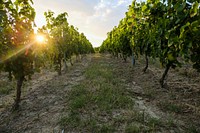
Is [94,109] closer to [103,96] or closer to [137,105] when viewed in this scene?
[103,96]

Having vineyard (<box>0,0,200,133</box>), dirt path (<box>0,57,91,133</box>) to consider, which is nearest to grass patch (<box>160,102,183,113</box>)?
vineyard (<box>0,0,200,133</box>)

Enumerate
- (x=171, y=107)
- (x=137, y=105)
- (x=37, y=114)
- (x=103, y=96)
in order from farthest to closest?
(x=103, y=96) → (x=137, y=105) → (x=171, y=107) → (x=37, y=114)

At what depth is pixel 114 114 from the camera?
7117 millimetres

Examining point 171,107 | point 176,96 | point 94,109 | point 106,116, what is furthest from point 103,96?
point 176,96

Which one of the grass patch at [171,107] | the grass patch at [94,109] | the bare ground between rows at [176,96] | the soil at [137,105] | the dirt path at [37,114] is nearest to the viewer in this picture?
the grass patch at [94,109]

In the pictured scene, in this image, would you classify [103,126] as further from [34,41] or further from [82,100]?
[34,41]

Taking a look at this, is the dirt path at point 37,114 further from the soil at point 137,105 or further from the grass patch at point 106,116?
the grass patch at point 106,116

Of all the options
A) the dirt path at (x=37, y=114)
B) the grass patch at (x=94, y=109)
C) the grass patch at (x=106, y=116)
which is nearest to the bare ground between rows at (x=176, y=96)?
the grass patch at (x=106, y=116)

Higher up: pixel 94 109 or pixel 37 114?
pixel 94 109

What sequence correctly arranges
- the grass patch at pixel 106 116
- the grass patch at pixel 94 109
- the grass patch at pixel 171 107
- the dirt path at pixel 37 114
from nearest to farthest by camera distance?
the grass patch at pixel 106 116
the grass patch at pixel 94 109
the dirt path at pixel 37 114
the grass patch at pixel 171 107

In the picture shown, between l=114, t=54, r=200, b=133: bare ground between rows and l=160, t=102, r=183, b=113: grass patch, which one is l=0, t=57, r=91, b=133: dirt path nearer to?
l=114, t=54, r=200, b=133: bare ground between rows

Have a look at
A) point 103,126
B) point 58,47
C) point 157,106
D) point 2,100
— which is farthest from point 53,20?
point 103,126

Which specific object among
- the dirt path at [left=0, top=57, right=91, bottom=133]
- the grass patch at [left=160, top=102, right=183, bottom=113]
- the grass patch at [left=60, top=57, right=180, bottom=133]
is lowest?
the dirt path at [left=0, top=57, right=91, bottom=133]

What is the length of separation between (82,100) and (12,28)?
11.3 ft
